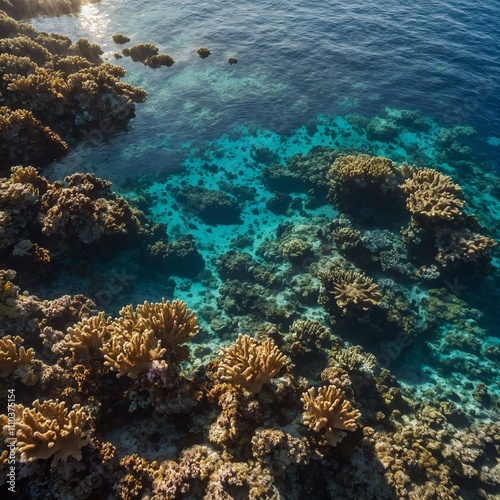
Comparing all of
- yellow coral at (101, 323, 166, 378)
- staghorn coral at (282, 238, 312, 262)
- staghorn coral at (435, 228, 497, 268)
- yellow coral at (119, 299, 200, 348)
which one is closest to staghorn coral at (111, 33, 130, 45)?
staghorn coral at (282, 238, 312, 262)

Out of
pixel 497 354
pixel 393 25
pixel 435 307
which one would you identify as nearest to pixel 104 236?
pixel 435 307

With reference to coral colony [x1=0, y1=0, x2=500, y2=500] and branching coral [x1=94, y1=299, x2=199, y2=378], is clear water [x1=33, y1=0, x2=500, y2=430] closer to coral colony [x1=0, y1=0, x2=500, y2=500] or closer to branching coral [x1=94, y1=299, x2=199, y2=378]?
coral colony [x1=0, y1=0, x2=500, y2=500]

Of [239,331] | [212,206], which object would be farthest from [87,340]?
[212,206]

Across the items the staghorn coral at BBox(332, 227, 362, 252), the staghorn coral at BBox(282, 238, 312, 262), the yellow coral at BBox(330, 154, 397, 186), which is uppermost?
the yellow coral at BBox(330, 154, 397, 186)

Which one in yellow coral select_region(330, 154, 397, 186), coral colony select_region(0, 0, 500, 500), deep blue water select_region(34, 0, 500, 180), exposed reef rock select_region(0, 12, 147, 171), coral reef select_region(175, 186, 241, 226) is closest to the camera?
coral colony select_region(0, 0, 500, 500)

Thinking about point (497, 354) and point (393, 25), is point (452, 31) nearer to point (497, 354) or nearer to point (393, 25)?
point (393, 25)

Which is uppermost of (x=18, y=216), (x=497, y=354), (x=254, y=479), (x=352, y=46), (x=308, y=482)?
(x=352, y=46)
